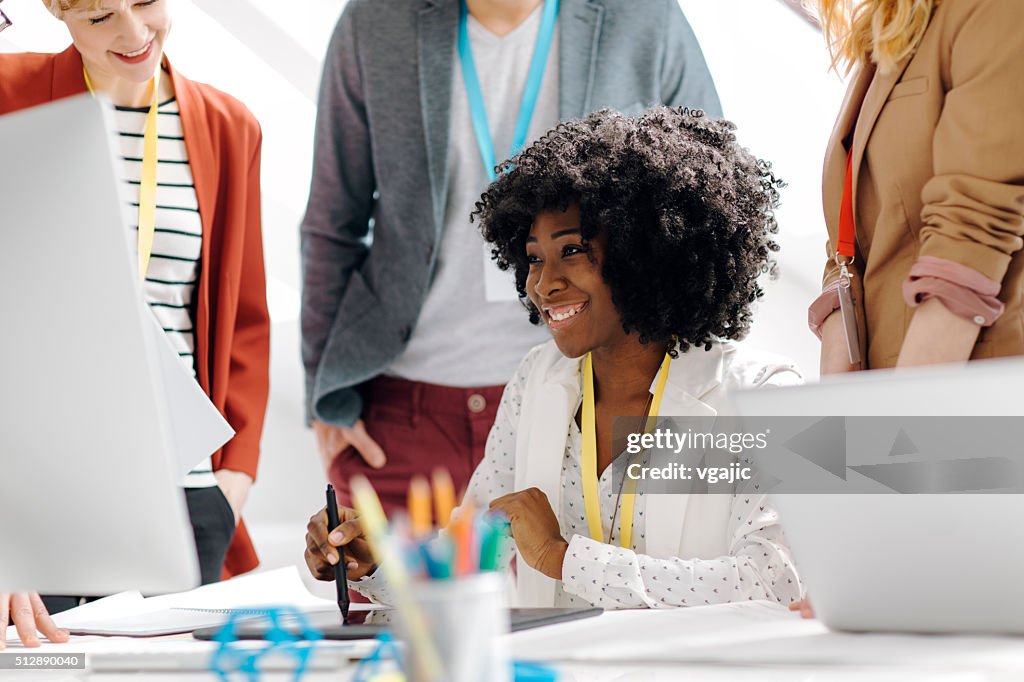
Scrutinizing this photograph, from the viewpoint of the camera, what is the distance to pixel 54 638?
1.14 meters

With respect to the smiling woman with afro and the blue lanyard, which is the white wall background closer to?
the blue lanyard

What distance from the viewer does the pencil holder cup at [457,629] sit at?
62cm

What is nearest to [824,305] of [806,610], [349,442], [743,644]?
[806,610]

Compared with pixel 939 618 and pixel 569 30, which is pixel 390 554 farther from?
pixel 569 30

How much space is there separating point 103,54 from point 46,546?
1.25 metres

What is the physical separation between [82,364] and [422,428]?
148 centimetres

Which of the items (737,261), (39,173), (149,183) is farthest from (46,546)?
(149,183)

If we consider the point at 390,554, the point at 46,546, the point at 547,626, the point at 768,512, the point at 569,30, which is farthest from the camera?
the point at 569,30

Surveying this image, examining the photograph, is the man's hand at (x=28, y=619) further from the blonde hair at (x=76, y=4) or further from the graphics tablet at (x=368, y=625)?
the blonde hair at (x=76, y=4)

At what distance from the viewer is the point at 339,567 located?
1.33m

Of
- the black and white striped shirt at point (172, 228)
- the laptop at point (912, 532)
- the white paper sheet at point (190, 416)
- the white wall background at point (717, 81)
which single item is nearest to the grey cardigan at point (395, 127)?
the black and white striped shirt at point (172, 228)

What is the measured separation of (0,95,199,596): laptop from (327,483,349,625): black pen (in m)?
0.46

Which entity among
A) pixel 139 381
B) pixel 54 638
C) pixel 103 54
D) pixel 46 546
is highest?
pixel 103 54

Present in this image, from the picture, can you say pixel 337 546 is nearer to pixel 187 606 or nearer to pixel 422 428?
pixel 187 606
